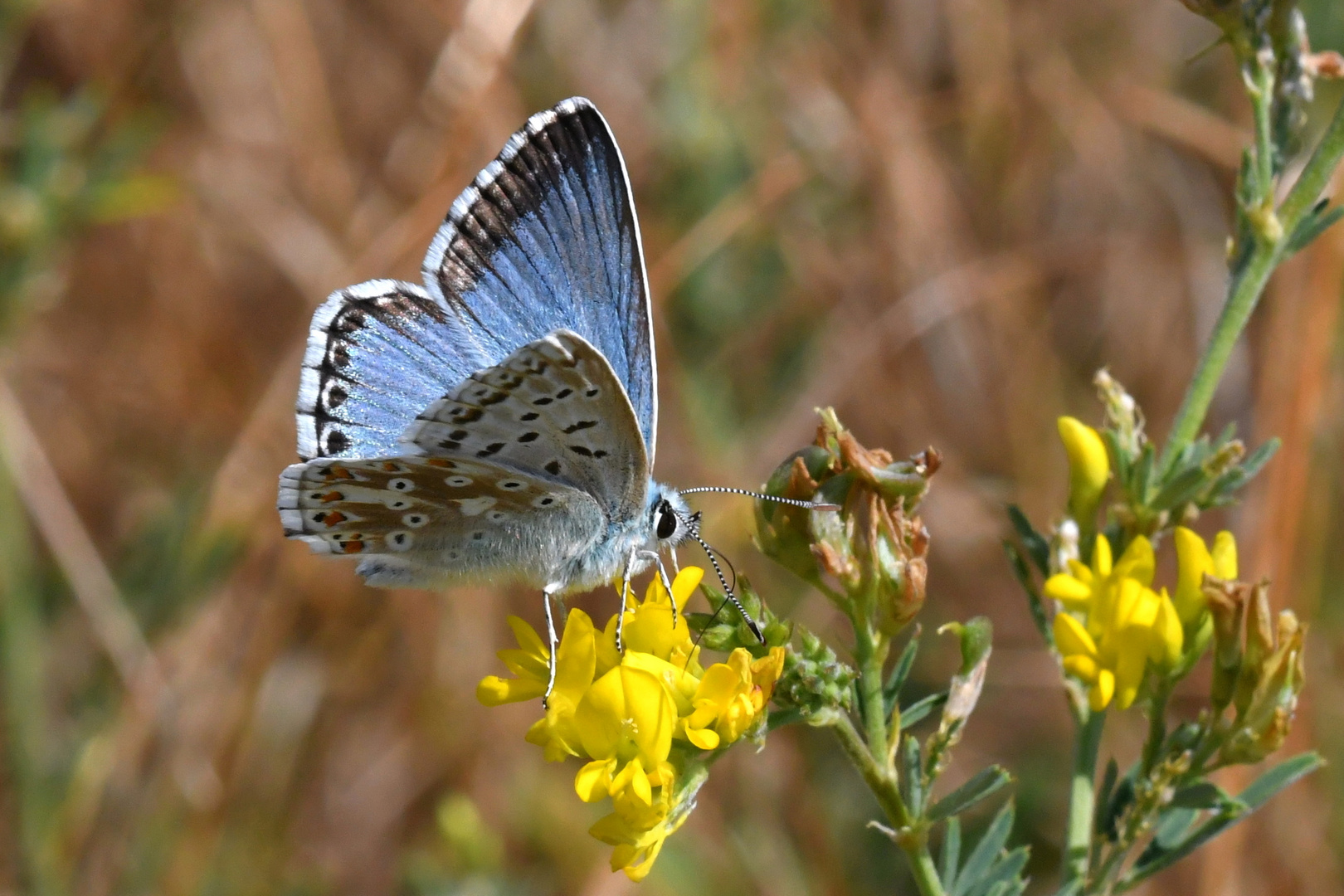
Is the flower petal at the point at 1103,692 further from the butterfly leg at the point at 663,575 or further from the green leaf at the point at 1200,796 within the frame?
the butterfly leg at the point at 663,575

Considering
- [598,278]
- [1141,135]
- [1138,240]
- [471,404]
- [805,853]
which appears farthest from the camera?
[1141,135]

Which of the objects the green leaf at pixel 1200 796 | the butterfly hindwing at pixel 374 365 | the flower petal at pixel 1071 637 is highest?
the butterfly hindwing at pixel 374 365

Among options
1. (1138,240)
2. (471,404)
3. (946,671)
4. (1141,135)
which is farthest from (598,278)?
(1141,135)

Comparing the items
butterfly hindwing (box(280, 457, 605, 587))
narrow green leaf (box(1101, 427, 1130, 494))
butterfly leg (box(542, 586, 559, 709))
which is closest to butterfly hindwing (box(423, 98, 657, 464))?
butterfly hindwing (box(280, 457, 605, 587))

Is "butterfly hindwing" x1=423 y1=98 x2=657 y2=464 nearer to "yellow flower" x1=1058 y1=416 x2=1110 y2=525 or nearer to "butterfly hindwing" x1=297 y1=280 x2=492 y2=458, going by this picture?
"butterfly hindwing" x1=297 y1=280 x2=492 y2=458

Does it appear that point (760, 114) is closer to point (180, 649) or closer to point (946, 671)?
point (946, 671)

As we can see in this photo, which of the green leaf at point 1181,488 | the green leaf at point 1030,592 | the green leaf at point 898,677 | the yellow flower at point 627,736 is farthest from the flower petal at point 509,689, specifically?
the green leaf at point 1181,488

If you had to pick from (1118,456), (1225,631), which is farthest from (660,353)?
(1225,631)
